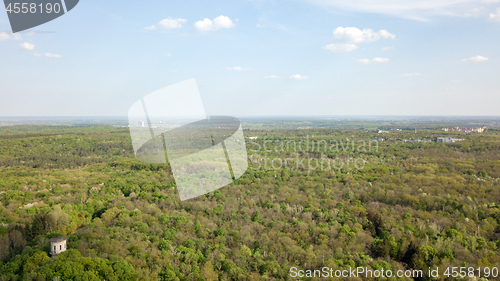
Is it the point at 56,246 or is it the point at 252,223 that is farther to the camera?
the point at 252,223

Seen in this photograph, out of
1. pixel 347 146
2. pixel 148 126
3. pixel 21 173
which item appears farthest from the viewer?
pixel 347 146

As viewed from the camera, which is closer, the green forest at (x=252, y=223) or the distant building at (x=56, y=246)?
the distant building at (x=56, y=246)

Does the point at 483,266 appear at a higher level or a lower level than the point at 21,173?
lower

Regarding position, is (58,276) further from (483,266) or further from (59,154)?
(59,154)

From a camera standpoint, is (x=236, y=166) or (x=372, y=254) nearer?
(x=236, y=166)

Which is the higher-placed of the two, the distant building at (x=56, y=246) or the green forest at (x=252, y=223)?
the distant building at (x=56, y=246)

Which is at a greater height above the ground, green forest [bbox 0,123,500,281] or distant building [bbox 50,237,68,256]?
distant building [bbox 50,237,68,256]

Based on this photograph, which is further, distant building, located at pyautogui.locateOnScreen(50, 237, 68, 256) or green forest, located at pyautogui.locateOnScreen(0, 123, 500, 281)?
green forest, located at pyautogui.locateOnScreen(0, 123, 500, 281)

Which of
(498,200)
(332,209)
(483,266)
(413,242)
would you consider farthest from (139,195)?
(498,200)
